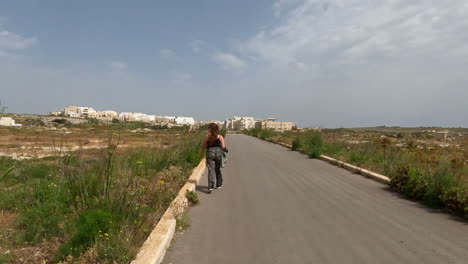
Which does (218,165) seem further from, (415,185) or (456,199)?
(456,199)

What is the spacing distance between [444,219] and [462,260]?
1.84 metres

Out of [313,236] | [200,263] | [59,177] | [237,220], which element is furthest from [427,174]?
[59,177]

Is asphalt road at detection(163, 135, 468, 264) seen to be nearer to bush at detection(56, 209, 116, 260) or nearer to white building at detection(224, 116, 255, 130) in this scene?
bush at detection(56, 209, 116, 260)

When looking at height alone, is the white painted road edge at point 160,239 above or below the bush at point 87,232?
below

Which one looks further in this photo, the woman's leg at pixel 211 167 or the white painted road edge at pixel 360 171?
the white painted road edge at pixel 360 171

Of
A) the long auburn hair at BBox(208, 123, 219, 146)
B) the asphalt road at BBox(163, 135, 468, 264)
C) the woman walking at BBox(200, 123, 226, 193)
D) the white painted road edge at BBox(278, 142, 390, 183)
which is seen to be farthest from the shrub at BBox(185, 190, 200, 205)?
the white painted road edge at BBox(278, 142, 390, 183)

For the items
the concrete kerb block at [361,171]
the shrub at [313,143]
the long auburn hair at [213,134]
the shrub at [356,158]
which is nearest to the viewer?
the long auburn hair at [213,134]

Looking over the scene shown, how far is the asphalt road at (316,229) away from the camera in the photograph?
12.6 feet

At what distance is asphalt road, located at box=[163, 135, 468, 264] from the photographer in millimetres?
3828

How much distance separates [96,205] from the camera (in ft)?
13.5

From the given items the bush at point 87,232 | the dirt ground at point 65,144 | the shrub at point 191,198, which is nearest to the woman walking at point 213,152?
the shrub at point 191,198

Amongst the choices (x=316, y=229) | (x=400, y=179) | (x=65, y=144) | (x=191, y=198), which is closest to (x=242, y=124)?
(x=65, y=144)

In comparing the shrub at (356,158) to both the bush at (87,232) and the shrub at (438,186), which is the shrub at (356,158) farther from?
the bush at (87,232)

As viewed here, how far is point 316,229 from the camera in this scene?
4.79m
